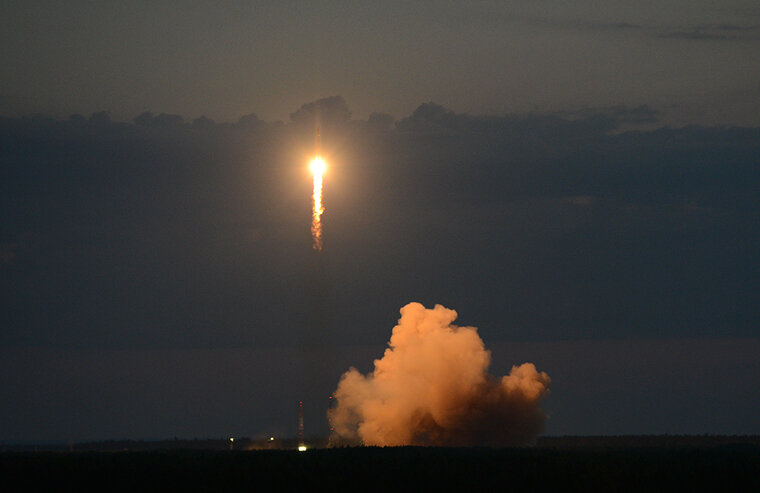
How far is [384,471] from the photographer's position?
109875 mm

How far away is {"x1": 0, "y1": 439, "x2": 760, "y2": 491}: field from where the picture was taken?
343ft

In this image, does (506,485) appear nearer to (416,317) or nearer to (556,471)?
(556,471)

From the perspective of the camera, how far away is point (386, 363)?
14750 cm

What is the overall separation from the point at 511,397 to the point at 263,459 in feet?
109

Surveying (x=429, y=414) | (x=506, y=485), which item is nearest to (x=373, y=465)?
(x=506, y=485)

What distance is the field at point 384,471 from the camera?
343 feet

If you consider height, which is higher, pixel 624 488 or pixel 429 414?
pixel 429 414

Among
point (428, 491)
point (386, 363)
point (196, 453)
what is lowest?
point (428, 491)

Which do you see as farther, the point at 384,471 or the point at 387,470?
the point at 387,470

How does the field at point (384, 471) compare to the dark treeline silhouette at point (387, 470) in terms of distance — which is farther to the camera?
the dark treeline silhouette at point (387, 470)

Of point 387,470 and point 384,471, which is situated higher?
point 387,470

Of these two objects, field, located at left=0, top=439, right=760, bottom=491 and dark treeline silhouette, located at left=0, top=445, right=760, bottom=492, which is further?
dark treeline silhouette, located at left=0, top=445, right=760, bottom=492

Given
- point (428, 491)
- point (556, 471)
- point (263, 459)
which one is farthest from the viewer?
point (263, 459)

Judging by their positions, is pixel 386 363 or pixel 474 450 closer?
pixel 474 450
